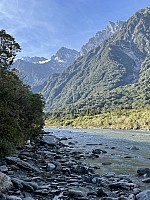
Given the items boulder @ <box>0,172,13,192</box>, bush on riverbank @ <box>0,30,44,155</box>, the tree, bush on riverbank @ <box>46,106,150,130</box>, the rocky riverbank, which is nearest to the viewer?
boulder @ <box>0,172,13,192</box>

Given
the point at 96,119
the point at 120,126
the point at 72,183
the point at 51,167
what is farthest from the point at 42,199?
the point at 96,119

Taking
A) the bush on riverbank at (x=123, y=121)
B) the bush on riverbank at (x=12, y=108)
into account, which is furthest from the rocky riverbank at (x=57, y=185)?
the bush on riverbank at (x=123, y=121)

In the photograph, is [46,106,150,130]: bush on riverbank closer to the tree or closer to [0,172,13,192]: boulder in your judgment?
the tree

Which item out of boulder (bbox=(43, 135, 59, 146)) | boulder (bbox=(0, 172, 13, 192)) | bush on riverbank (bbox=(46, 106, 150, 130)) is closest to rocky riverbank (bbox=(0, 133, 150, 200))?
boulder (bbox=(0, 172, 13, 192))

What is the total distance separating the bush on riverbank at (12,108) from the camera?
2436 centimetres

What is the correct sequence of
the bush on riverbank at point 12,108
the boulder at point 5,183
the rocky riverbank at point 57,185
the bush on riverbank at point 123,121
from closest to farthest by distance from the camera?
the boulder at point 5,183
the rocky riverbank at point 57,185
the bush on riverbank at point 12,108
the bush on riverbank at point 123,121

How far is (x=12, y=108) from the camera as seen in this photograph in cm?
3209

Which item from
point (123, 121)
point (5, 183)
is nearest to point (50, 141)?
point (5, 183)

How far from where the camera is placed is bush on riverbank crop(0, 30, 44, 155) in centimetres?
2436

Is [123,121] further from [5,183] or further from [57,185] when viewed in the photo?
[5,183]

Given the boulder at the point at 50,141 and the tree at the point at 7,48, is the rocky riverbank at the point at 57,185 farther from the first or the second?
the tree at the point at 7,48

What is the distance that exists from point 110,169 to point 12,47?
88.7 ft

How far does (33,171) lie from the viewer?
64.1 feet

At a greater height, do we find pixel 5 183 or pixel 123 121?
pixel 123 121
